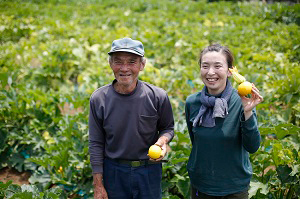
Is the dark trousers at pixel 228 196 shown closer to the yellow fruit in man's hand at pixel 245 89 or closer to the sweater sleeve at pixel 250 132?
the sweater sleeve at pixel 250 132

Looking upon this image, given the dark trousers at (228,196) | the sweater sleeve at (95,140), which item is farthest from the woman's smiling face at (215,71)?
the sweater sleeve at (95,140)

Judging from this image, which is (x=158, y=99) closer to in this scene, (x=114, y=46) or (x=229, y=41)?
(x=114, y=46)

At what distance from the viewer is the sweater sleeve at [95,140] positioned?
8.27ft

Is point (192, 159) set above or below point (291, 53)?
below

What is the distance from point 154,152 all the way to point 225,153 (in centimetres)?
49

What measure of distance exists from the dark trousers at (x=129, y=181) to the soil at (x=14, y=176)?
2.31 m

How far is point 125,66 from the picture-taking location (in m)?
2.40

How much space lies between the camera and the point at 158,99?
8.34 ft

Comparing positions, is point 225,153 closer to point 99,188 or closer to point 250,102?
point 250,102

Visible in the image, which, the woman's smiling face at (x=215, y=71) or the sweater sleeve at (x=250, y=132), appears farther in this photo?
the woman's smiling face at (x=215, y=71)

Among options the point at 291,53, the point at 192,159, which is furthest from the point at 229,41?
the point at 192,159

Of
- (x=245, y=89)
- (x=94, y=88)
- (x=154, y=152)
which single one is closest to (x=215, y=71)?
(x=245, y=89)

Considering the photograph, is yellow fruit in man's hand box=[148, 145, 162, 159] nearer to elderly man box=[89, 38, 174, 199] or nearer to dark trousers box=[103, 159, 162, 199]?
elderly man box=[89, 38, 174, 199]

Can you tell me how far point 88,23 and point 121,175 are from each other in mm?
11195
